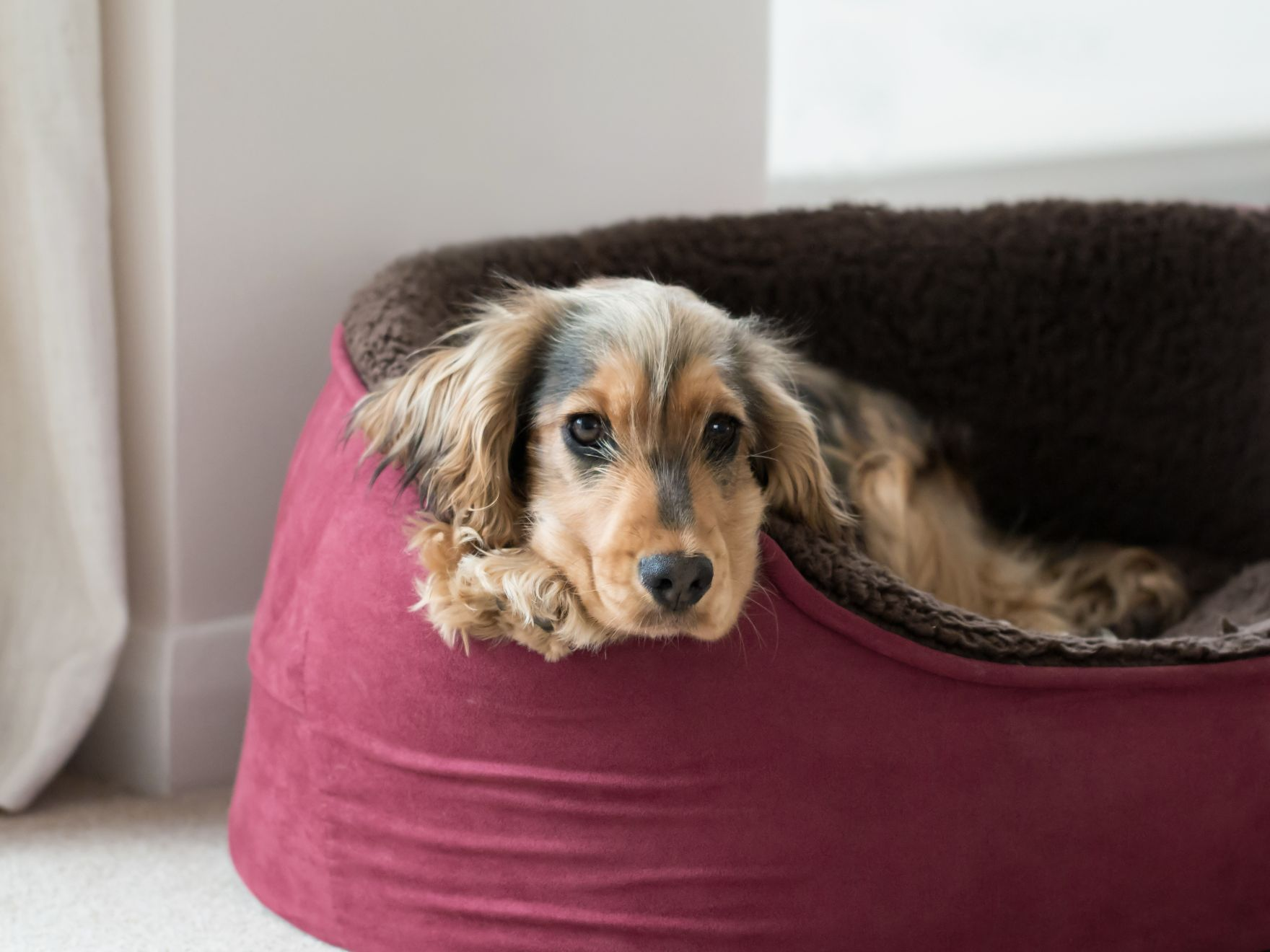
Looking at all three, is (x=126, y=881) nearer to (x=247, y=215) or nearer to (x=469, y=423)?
(x=469, y=423)

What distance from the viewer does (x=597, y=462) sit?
156 cm

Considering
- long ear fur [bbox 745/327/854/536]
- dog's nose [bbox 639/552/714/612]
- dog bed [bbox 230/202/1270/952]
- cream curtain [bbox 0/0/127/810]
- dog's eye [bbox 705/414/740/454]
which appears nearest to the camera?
dog's nose [bbox 639/552/714/612]

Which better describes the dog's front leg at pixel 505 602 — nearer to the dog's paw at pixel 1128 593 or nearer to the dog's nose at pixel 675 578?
the dog's nose at pixel 675 578

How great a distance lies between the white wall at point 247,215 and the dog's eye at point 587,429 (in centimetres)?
95

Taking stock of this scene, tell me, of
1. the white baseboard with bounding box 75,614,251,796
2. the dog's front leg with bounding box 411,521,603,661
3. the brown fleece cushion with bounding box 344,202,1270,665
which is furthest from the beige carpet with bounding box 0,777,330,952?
the brown fleece cushion with bounding box 344,202,1270,665

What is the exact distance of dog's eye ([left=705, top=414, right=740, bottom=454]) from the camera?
1.62 metres

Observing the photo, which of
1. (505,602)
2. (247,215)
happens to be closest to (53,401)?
(247,215)

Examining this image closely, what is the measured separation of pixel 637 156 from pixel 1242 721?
1.74 meters

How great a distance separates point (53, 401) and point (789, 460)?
123 cm

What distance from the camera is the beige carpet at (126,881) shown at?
1.72 m

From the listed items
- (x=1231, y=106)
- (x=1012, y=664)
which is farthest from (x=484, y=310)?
(x=1231, y=106)

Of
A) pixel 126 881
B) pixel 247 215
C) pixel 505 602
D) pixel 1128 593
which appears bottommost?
pixel 126 881

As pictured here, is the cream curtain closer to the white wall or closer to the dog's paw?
the white wall

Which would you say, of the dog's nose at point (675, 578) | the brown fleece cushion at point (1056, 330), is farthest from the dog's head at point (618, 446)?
the brown fleece cushion at point (1056, 330)
